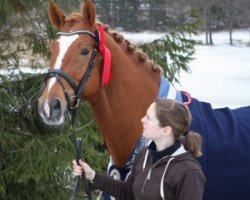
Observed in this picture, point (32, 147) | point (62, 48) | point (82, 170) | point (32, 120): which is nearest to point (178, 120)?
point (82, 170)

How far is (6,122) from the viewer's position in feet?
16.4

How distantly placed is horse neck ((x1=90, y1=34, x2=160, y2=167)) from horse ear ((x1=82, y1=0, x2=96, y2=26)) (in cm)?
16

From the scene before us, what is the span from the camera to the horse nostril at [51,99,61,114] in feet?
8.34

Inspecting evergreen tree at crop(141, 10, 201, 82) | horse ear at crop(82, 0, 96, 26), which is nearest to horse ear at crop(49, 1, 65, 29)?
horse ear at crop(82, 0, 96, 26)

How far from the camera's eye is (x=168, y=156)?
7.35 feet

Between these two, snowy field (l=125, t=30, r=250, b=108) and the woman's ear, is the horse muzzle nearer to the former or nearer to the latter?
the woman's ear

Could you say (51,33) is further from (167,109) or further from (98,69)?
(167,109)

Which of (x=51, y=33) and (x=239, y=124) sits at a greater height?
(x=51, y=33)

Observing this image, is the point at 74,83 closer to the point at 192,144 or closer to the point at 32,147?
the point at 192,144

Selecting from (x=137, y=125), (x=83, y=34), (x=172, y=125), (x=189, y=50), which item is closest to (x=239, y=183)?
(x=137, y=125)

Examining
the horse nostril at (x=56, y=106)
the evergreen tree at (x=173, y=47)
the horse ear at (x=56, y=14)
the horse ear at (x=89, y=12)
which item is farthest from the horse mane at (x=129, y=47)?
the evergreen tree at (x=173, y=47)

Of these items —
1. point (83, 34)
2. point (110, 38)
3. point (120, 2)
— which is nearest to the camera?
point (83, 34)

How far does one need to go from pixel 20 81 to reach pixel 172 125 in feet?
10.6

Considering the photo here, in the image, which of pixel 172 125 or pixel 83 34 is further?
pixel 83 34
